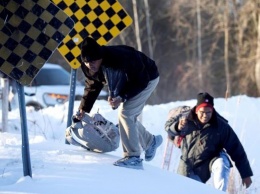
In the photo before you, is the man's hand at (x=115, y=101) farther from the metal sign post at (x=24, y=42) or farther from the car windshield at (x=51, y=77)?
the car windshield at (x=51, y=77)

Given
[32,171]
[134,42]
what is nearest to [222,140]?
[32,171]

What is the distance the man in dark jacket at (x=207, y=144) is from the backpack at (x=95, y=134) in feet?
2.11

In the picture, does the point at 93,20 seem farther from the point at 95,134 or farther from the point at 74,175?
the point at 74,175

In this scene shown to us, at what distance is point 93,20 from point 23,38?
208 cm

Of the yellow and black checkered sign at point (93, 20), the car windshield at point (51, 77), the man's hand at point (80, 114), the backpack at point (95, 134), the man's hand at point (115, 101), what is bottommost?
the backpack at point (95, 134)

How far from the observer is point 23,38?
16.5 ft

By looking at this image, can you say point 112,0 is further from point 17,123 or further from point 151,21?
point 151,21

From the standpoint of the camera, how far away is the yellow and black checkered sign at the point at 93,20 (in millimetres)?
7035

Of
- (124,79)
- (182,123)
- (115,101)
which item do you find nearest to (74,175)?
(115,101)

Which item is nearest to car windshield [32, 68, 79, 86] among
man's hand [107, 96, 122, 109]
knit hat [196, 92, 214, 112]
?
knit hat [196, 92, 214, 112]

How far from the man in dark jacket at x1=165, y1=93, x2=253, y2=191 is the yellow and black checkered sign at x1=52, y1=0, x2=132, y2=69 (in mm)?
1232

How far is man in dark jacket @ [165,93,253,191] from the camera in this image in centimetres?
638

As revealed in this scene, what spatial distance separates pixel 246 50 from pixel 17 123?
75.1 ft

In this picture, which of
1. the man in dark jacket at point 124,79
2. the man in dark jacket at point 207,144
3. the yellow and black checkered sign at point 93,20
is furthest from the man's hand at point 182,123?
the yellow and black checkered sign at point 93,20
